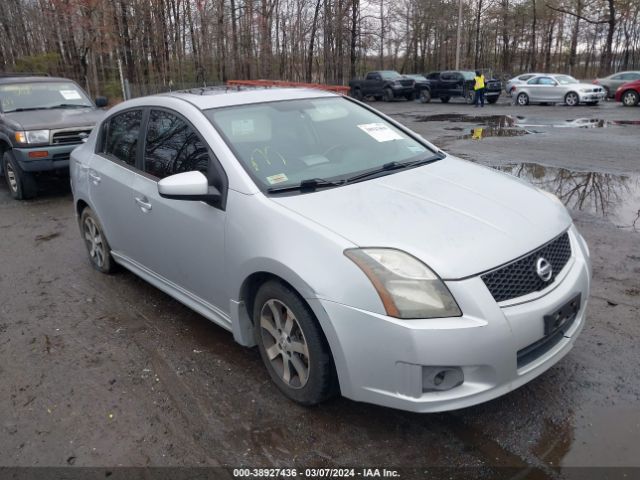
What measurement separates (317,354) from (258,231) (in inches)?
29.4

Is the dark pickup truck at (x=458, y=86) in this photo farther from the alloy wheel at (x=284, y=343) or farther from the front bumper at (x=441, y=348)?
the front bumper at (x=441, y=348)

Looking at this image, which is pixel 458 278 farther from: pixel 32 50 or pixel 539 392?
pixel 32 50

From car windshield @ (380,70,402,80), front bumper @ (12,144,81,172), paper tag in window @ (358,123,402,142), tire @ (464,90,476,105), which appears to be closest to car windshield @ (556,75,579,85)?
tire @ (464,90,476,105)

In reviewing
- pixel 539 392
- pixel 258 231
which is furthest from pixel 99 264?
pixel 539 392

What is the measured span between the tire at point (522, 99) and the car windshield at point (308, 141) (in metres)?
24.0

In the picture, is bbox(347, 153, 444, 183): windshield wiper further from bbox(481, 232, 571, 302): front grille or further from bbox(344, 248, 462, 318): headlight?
bbox(481, 232, 571, 302): front grille

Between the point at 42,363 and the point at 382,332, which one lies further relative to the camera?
the point at 42,363

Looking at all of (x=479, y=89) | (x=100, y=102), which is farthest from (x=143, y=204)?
(x=479, y=89)

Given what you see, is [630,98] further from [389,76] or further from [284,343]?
[284,343]

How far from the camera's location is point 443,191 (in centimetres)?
321

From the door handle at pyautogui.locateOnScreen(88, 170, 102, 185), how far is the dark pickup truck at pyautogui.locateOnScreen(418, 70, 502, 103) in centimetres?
2551

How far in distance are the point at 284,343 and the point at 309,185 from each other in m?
0.93

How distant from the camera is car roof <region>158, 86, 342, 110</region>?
3.81 m

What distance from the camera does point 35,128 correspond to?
8.27 m
